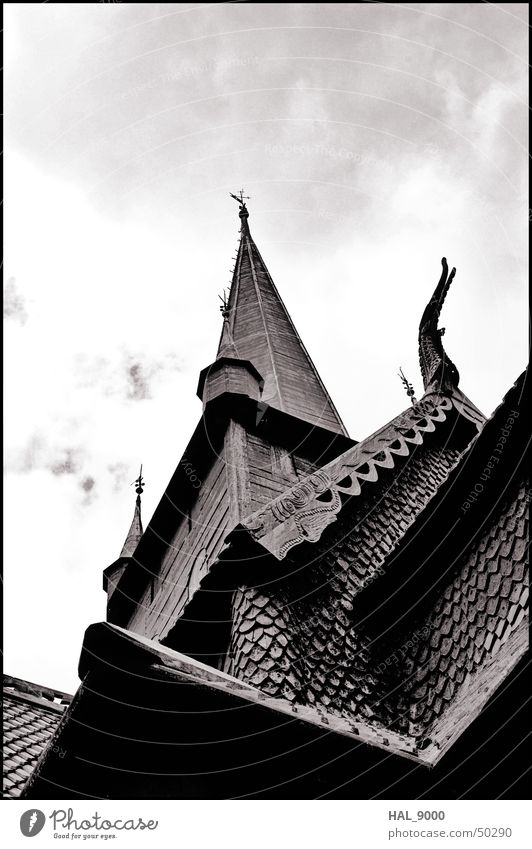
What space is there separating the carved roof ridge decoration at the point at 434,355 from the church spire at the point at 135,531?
9.31 metres

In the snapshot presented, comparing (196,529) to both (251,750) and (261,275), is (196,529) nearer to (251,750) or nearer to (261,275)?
(251,750)

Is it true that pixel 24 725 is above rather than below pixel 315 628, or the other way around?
below

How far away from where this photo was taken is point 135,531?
72.9 feet

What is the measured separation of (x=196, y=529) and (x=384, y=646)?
6042 mm

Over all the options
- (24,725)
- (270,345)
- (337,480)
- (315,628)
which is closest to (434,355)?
(337,480)

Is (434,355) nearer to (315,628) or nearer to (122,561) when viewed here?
(315,628)

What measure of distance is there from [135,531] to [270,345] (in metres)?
5.81

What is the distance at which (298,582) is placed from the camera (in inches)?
368

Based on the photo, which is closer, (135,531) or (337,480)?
(337,480)

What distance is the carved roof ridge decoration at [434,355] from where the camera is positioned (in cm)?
1387

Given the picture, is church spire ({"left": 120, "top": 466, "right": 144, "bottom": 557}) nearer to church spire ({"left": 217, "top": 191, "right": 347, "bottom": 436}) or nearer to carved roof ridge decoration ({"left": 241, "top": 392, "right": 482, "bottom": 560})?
church spire ({"left": 217, "top": 191, "right": 347, "bottom": 436})
